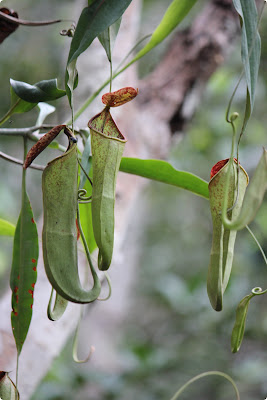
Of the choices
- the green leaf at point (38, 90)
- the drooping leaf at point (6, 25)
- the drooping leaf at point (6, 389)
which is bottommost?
the drooping leaf at point (6, 389)

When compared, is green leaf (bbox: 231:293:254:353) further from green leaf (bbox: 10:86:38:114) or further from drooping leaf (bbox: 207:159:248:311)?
green leaf (bbox: 10:86:38:114)

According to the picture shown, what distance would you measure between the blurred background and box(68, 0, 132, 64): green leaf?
3.32 ft

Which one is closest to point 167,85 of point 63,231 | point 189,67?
point 189,67

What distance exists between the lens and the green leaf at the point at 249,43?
0.42 metres

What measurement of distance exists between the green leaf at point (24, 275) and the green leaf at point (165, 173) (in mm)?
160

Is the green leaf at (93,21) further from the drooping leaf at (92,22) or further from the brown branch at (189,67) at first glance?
the brown branch at (189,67)

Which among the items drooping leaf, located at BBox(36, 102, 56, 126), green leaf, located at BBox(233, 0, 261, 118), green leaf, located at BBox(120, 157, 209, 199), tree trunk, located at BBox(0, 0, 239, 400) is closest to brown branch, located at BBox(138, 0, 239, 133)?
tree trunk, located at BBox(0, 0, 239, 400)

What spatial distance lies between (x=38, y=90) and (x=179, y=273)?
10.9ft

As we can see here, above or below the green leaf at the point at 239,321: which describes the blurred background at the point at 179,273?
below

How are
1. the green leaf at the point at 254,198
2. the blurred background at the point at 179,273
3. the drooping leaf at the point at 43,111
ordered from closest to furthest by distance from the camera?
the green leaf at the point at 254,198, the drooping leaf at the point at 43,111, the blurred background at the point at 179,273

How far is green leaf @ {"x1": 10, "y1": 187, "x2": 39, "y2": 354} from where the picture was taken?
0.47 metres

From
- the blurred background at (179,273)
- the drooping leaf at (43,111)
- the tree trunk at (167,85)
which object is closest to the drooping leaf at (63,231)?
the drooping leaf at (43,111)

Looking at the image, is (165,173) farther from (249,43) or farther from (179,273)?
(179,273)

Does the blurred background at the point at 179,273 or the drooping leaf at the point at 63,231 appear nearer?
the drooping leaf at the point at 63,231
